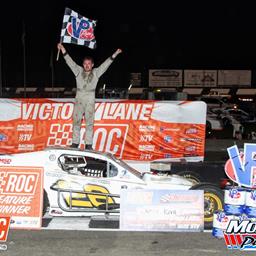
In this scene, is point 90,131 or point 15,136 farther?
point 15,136

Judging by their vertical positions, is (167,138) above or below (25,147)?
above

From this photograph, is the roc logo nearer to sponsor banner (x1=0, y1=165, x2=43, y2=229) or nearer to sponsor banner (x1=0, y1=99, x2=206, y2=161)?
sponsor banner (x1=0, y1=99, x2=206, y2=161)

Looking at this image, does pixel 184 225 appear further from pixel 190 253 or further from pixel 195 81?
pixel 195 81

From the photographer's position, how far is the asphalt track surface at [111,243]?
6.46m

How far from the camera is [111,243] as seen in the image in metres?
6.88

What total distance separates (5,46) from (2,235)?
200 ft

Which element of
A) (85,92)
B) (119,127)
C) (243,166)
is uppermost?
(85,92)

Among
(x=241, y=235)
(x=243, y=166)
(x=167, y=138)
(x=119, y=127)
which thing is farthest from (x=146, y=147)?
(x=241, y=235)

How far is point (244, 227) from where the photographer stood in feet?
22.3

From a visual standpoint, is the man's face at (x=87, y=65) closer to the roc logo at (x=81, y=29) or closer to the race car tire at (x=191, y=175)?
the roc logo at (x=81, y=29)

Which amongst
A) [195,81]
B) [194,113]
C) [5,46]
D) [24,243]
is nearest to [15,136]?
[194,113]

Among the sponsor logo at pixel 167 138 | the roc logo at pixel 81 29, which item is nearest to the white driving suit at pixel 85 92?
the roc logo at pixel 81 29

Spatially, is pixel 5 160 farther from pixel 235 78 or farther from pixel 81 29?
pixel 235 78

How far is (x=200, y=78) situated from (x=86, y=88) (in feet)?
148
